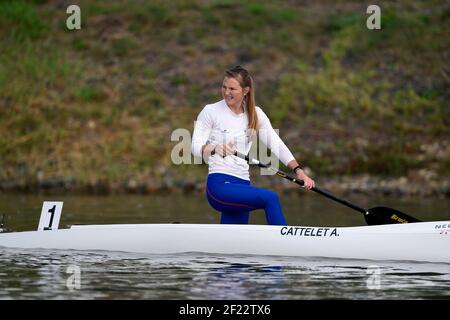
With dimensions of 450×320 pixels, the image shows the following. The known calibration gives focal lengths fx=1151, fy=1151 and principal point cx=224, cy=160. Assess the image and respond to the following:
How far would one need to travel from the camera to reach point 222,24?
31.2m

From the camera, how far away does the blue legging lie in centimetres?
1255

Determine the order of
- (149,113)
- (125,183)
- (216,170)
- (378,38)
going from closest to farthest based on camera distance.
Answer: (216,170) < (125,183) < (149,113) < (378,38)

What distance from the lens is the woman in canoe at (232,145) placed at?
12570 millimetres

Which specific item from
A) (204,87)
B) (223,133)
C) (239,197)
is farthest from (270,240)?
(204,87)

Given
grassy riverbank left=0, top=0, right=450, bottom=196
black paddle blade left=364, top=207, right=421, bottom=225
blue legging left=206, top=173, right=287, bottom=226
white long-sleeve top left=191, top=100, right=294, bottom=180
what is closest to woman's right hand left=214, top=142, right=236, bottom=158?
white long-sleeve top left=191, top=100, right=294, bottom=180

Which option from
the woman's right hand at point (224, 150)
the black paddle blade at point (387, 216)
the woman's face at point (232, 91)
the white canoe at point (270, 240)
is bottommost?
the white canoe at point (270, 240)

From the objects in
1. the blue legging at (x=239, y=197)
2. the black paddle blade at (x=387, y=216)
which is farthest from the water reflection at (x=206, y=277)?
the black paddle blade at (x=387, y=216)

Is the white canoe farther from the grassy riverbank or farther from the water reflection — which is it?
the grassy riverbank

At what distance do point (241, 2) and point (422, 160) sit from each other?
9772 millimetres

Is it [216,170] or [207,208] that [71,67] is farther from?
[216,170]

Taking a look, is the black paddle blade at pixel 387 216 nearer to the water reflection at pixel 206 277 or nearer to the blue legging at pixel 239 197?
the water reflection at pixel 206 277

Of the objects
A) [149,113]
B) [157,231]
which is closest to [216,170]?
[157,231]

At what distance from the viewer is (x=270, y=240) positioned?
13.0 meters

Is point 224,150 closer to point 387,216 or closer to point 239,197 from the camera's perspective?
point 239,197
